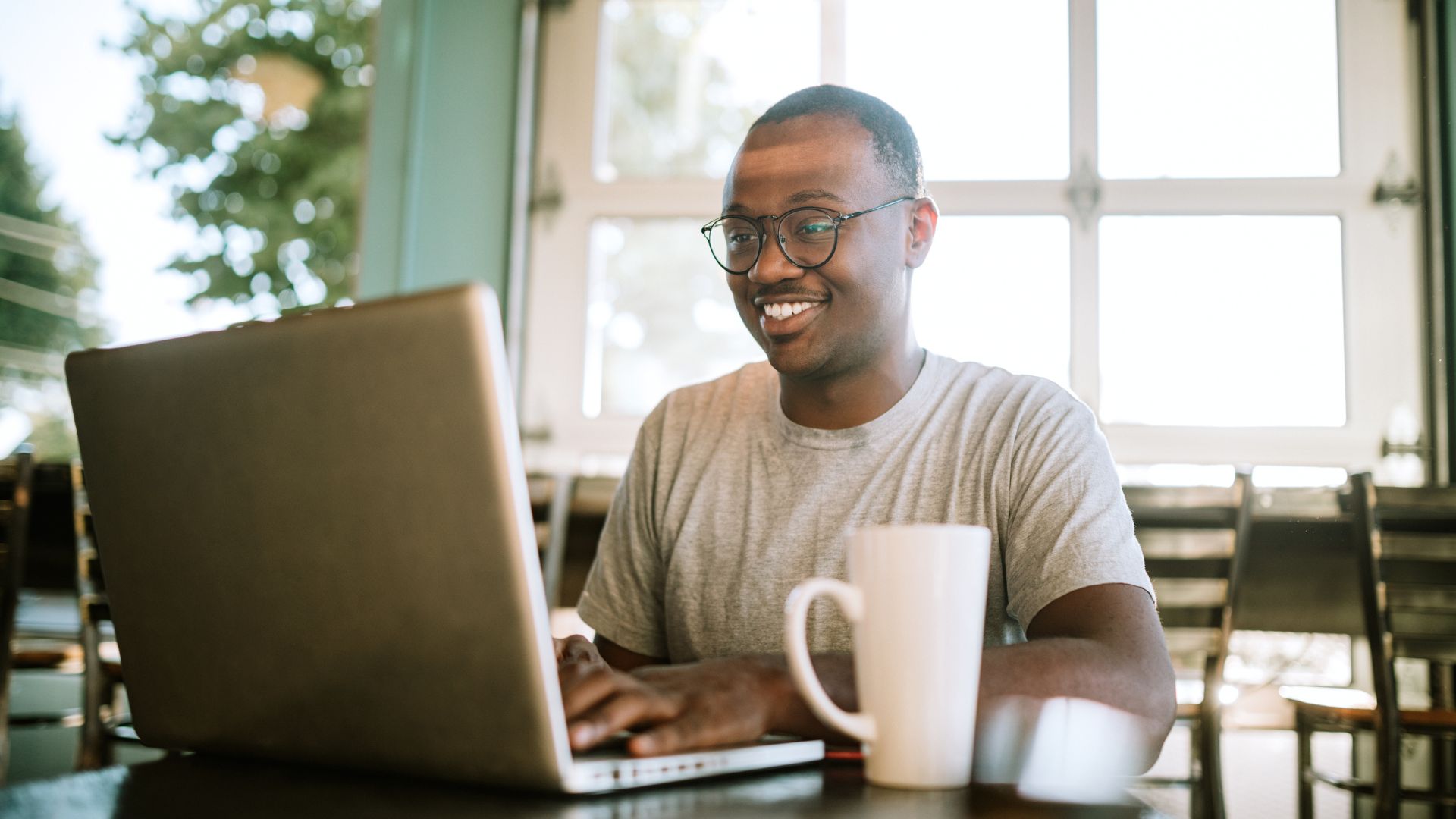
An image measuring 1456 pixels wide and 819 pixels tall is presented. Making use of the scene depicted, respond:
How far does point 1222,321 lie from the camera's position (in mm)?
2725

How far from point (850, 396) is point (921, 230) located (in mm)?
225

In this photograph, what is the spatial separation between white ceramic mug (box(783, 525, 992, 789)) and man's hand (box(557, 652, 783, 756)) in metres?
0.07

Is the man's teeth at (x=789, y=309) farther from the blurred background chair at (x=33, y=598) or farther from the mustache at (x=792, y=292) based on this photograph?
the blurred background chair at (x=33, y=598)

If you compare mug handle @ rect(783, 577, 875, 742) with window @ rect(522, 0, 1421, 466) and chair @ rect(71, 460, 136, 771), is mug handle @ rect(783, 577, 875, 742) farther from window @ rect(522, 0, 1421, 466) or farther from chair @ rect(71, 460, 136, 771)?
window @ rect(522, 0, 1421, 466)

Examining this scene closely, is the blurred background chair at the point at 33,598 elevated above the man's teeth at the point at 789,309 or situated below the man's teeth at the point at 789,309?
below

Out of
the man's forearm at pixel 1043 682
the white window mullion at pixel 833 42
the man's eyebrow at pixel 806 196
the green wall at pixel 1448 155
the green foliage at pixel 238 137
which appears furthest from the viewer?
the green foliage at pixel 238 137

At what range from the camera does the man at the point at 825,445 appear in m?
1.08

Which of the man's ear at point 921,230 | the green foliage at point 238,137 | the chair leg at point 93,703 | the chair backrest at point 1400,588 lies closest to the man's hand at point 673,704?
the man's ear at point 921,230

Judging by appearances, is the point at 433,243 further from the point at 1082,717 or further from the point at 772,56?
the point at 1082,717

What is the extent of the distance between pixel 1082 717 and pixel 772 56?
7.97ft

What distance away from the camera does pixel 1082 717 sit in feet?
2.50

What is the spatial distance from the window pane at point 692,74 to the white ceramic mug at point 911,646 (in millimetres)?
2400

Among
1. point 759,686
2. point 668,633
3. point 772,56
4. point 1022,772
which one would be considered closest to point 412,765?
point 759,686

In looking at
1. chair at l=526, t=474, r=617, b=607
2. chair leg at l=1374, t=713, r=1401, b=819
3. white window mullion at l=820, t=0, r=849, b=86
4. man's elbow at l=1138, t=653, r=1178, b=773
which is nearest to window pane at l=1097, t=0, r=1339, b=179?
white window mullion at l=820, t=0, r=849, b=86
